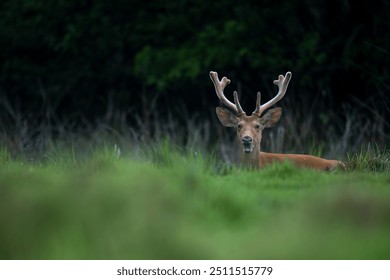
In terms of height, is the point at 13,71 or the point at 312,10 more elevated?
the point at 312,10

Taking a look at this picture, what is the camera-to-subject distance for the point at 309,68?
15953 mm

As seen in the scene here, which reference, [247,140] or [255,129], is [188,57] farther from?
[247,140]

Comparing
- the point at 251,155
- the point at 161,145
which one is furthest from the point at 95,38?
the point at 161,145

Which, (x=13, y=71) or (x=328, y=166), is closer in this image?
(x=328, y=166)

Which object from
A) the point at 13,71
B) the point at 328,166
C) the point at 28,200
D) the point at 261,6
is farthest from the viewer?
the point at 13,71

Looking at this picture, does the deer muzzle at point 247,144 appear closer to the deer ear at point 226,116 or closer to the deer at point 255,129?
the deer at point 255,129

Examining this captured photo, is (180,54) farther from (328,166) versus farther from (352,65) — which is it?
(328,166)

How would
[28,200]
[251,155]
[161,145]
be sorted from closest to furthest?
1. [28,200]
2. [161,145]
3. [251,155]

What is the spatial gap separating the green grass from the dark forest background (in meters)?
6.99

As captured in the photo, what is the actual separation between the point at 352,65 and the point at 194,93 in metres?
3.74

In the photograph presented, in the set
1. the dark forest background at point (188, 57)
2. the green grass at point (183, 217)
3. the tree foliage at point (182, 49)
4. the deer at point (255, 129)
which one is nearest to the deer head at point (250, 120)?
the deer at point (255, 129)

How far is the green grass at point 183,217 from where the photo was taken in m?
4.61

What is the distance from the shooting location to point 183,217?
202 inches

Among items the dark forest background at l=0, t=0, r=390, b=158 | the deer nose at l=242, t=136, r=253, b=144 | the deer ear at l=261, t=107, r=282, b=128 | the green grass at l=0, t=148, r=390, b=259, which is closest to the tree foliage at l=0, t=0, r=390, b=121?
the dark forest background at l=0, t=0, r=390, b=158
